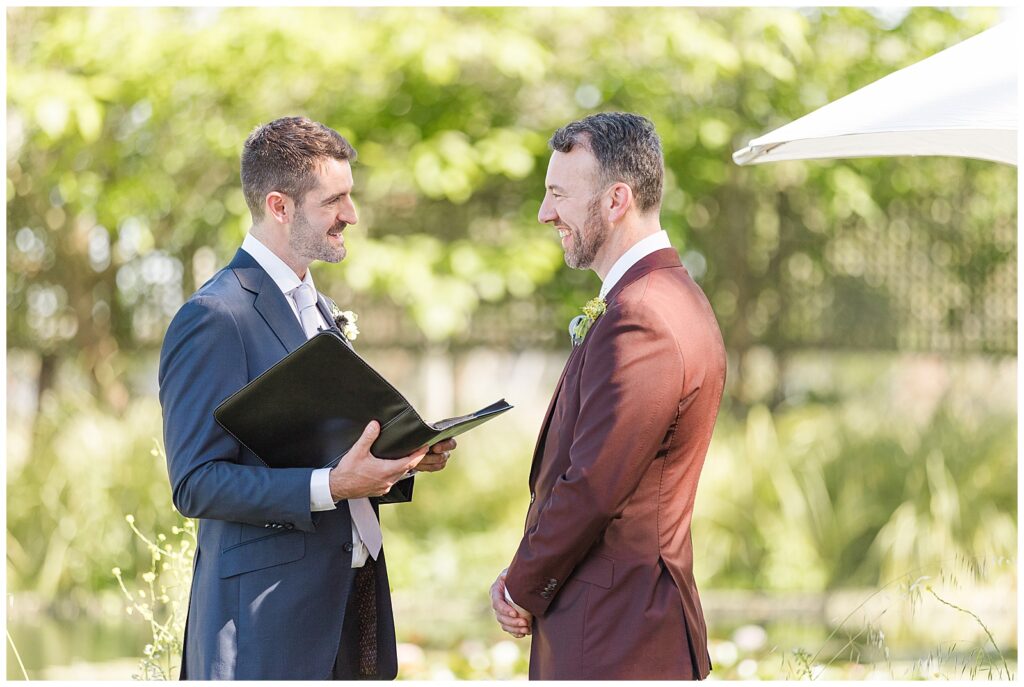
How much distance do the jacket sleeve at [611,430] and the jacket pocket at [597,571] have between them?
0.09 ft

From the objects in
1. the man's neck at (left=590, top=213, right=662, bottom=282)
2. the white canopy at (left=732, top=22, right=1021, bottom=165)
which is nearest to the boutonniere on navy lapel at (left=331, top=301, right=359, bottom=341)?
the man's neck at (left=590, top=213, right=662, bottom=282)

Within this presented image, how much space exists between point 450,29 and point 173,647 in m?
4.41

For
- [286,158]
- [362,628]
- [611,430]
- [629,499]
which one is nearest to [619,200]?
[611,430]

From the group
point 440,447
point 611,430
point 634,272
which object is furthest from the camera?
point 440,447

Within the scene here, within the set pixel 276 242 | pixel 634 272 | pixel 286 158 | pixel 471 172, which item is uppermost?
pixel 471 172

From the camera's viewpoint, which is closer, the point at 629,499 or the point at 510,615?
the point at 629,499

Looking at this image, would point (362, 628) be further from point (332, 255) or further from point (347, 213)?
point (347, 213)

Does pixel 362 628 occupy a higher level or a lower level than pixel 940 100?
lower

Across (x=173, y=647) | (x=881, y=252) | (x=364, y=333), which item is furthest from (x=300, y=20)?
(x=881, y=252)

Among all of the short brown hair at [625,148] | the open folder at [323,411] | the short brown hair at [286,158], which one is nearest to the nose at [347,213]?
the short brown hair at [286,158]

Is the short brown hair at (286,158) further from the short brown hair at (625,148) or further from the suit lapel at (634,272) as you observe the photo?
the suit lapel at (634,272)

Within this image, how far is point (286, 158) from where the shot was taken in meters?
3.05

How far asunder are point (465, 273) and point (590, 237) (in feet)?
15.6

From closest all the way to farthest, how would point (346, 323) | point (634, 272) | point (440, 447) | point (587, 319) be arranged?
point (634, 272), point (587, 319), point (440, 447), point (346, 323)
